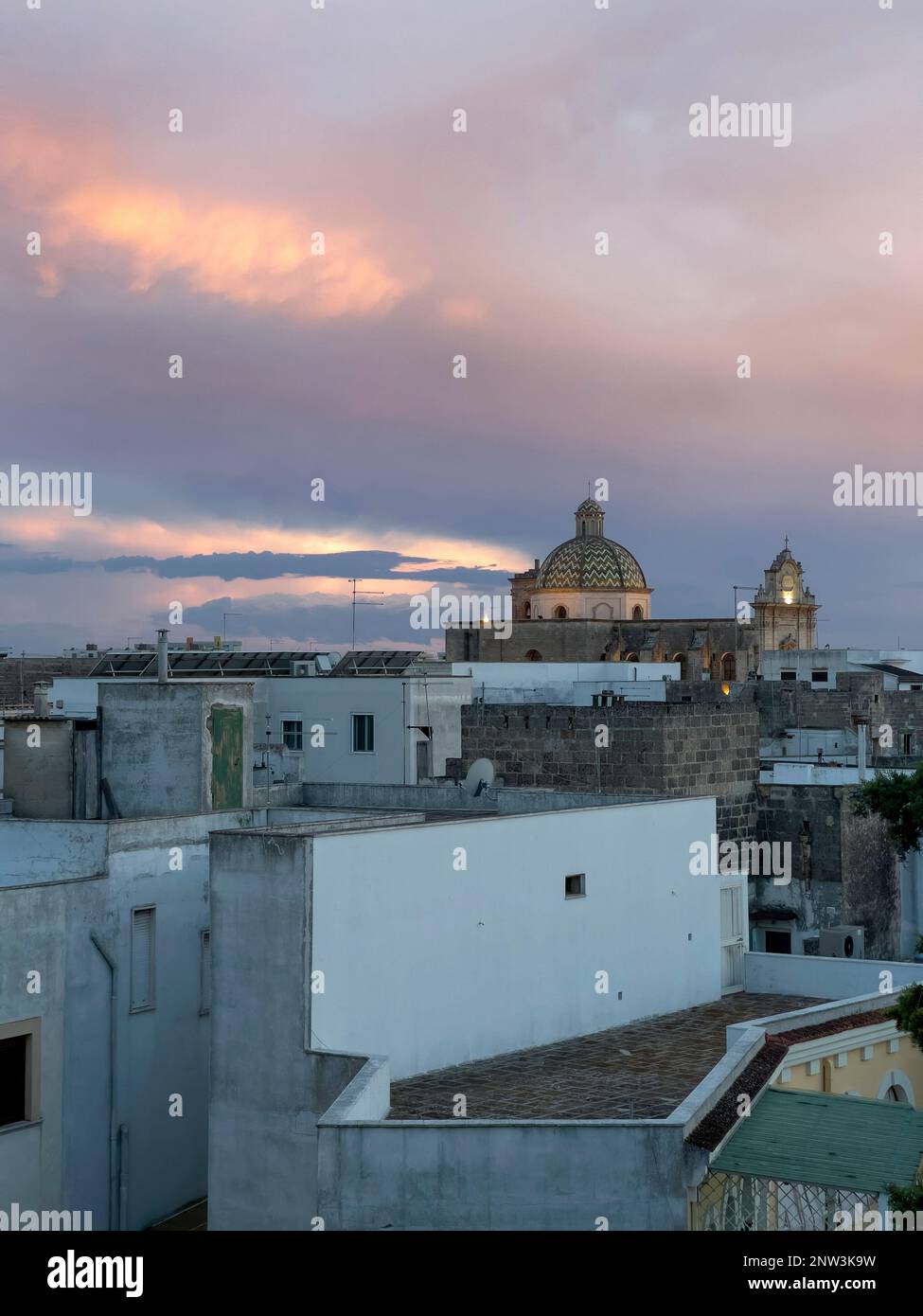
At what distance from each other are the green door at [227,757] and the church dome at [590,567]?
2273 inches

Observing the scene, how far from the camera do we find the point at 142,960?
19.5 meters

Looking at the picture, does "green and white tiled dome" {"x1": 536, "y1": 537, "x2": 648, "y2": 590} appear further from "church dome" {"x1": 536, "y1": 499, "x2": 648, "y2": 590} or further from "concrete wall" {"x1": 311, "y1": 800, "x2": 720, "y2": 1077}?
"concrete wall" {"x1": 311, "y1": 800, "x2": 720, "y2": 1077}

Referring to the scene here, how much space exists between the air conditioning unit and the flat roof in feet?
32.9

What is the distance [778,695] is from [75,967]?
28514mm

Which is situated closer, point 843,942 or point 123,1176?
point 123,1176

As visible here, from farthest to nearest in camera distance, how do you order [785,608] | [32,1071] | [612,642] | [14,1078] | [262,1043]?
[785,608], [612,642], [32,1071], [14,1078], [262,1043]

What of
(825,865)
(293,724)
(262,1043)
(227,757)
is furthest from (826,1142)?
(293,724)

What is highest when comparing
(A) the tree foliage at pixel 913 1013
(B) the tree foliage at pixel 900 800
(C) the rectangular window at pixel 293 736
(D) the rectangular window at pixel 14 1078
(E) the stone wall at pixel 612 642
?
(E) the stone wall at pixel 612 642

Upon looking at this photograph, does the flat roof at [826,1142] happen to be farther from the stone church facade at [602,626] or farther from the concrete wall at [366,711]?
the stone church facade at [602,626]

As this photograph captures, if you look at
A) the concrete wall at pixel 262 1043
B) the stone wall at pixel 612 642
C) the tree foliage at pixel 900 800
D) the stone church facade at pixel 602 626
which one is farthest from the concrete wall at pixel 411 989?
the stone wall at pixel 612 642

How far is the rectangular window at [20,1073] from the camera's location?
17531 mm

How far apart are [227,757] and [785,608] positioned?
75.9 m

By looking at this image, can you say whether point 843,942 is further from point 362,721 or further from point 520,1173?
point 362,721
